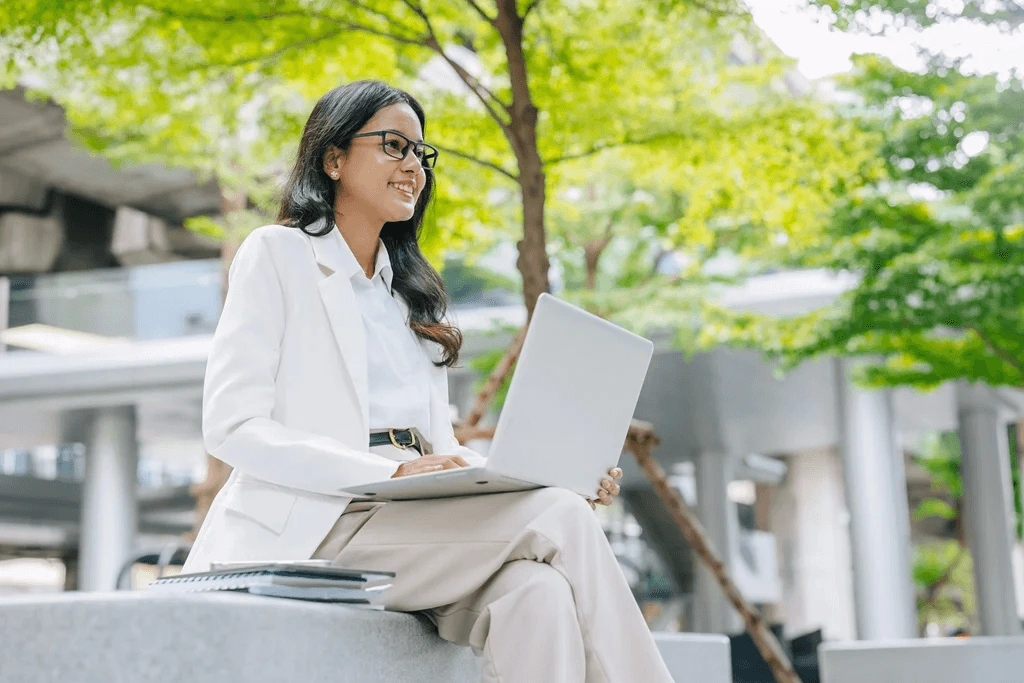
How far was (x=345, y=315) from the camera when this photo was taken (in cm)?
222

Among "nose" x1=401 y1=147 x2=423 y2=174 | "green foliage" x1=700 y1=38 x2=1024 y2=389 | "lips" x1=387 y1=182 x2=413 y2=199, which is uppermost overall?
"green foliage" x1=700 y1=38 x2=1024 y2=389

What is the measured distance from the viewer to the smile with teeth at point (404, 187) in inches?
94.8

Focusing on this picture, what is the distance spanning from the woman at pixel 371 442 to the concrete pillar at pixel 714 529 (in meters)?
16.1

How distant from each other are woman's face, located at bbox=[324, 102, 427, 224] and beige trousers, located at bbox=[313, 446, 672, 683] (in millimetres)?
655

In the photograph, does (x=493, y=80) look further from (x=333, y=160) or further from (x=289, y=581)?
(x=289, y=581)

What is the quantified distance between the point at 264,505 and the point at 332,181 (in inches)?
29.7

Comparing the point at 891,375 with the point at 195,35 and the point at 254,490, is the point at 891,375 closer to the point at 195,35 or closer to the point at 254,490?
the point at 195,35

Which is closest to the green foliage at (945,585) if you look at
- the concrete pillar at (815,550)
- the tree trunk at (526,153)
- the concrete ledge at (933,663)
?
the concrete pillar at (815,550)

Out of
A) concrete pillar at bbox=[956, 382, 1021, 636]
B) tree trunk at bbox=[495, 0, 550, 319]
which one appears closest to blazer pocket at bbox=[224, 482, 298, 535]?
tree trunk at bbox=[495, 0, 550, 319]

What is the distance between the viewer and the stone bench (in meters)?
1.39

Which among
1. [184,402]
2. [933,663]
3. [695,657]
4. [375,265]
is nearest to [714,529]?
[184,402]

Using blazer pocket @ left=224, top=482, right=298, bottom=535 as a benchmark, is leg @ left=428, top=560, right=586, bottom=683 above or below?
below

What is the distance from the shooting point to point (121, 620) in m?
1.44

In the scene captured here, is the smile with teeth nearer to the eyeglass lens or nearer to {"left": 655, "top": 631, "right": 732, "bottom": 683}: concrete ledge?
the eyeglass lens
